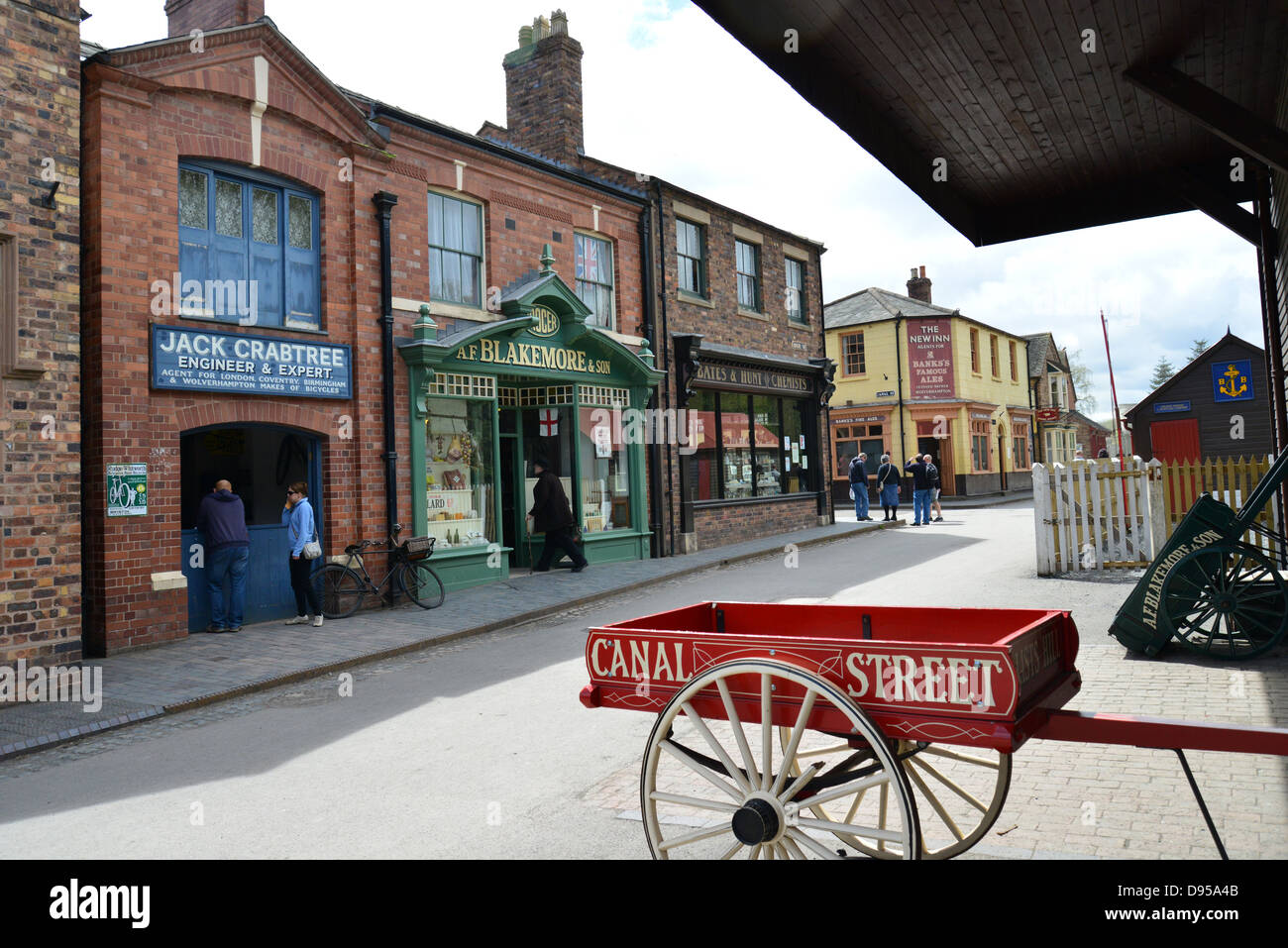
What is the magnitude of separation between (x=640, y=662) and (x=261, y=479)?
34.2 ft

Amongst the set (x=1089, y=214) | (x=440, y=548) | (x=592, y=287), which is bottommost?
(x=440, y=548)

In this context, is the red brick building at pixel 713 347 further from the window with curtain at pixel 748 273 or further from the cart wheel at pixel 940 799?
the cart wheel at pixel 940 799

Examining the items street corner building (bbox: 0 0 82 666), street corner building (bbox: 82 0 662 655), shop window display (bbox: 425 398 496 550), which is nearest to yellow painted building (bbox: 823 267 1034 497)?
street corner building (bbox: 82 0 662 655)

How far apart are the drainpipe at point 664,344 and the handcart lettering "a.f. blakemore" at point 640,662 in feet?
45.8

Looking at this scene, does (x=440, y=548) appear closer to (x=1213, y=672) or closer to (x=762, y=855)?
(x=1213, y=672)

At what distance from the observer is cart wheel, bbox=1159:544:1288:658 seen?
735 cm

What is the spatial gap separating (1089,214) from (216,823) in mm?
7534

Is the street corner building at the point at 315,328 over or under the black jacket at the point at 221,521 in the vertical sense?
over

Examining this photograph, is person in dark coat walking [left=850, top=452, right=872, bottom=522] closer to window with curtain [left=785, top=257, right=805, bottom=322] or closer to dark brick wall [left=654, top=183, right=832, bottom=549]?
dark brick wall [left=654, top=183, right=832, bottom=549]

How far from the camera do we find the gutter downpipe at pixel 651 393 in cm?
1750

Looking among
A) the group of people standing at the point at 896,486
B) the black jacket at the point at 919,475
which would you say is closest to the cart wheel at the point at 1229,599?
the group of people standing at the point at 896,486

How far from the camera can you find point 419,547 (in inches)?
480
